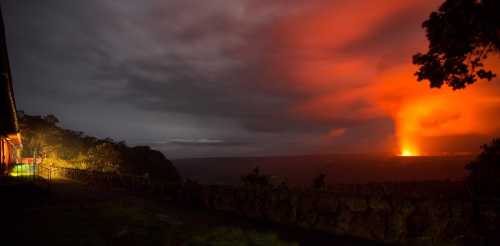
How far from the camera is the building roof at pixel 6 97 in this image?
714 centimetres

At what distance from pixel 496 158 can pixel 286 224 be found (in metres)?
7.97

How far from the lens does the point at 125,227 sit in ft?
32.7

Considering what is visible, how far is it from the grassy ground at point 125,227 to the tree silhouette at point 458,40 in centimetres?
571

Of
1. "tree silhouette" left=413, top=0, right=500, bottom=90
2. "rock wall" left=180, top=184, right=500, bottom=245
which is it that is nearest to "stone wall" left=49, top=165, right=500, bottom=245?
A: "rock wall" left=180, top=184, right=500, bottom=245

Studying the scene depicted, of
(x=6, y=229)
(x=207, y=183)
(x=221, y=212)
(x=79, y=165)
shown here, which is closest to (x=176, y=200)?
(x=207, y=183)

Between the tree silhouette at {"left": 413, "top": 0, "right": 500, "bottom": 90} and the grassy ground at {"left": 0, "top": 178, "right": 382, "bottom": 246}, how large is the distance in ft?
18.7

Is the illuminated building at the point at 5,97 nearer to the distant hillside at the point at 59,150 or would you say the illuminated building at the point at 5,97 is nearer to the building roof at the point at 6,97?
the building roof at the point at 6,97

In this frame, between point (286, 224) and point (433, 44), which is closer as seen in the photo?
point (433, 44)

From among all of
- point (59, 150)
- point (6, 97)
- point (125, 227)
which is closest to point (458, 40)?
point (125, 227)

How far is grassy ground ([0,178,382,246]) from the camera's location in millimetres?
8531

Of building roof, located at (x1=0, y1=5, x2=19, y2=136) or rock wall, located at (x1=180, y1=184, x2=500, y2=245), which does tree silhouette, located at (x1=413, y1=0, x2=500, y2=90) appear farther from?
building roof, located at (x1=0, y1=5, x2=19, y2=136)

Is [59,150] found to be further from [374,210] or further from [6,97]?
[374,210]

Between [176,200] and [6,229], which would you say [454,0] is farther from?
[176,200]

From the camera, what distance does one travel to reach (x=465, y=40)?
8984 mm
